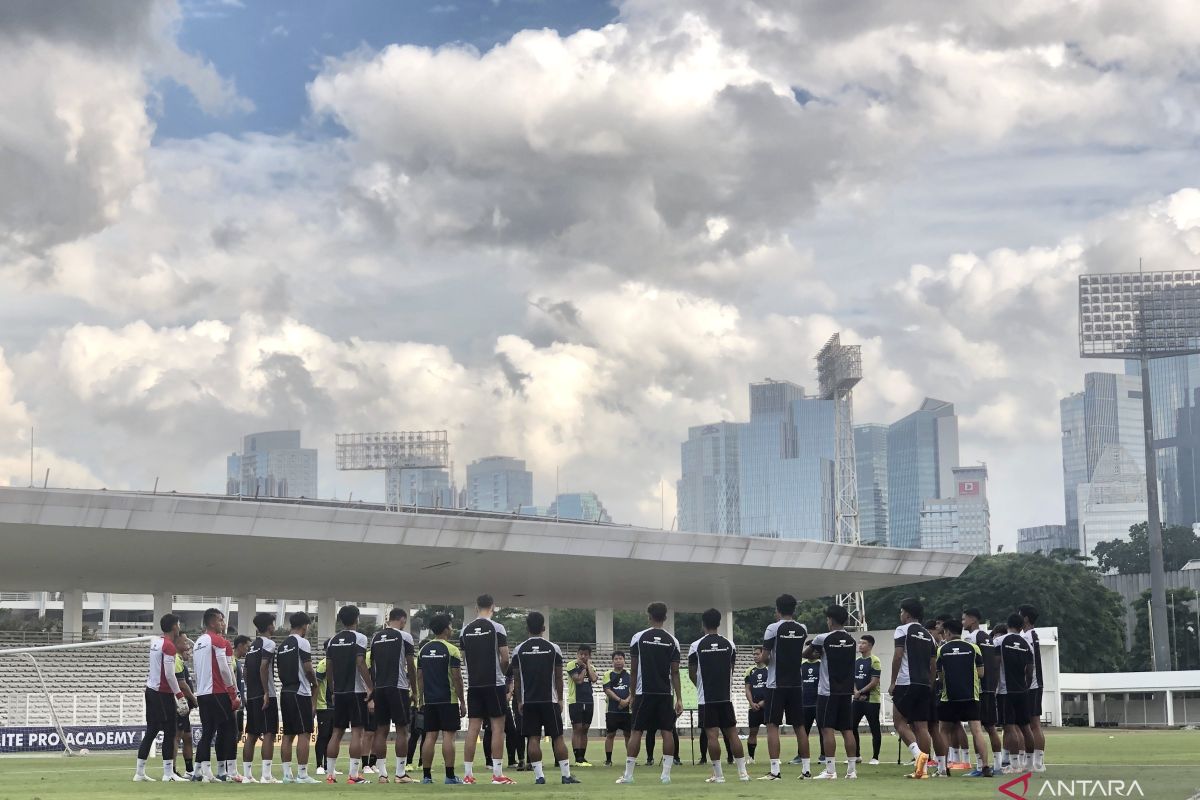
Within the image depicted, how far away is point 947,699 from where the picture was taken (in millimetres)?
15250

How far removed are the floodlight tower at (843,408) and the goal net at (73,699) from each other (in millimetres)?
31643

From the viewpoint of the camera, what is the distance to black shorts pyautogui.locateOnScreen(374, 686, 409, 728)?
14617 mm

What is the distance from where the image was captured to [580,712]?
20312 millimetres

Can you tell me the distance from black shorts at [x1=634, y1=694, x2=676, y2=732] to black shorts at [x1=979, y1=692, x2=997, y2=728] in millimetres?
3631

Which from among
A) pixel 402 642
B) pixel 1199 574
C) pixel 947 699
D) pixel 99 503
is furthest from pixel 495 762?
pixel 1199 574

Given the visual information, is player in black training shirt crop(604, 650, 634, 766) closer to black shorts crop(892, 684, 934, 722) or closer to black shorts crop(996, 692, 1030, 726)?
black shorts crop(892, 684, 934, 722)

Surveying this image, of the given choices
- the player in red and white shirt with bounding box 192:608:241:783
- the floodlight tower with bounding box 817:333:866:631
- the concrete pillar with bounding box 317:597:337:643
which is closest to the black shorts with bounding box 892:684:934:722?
the player in red and white shirt with bounding box 192:608:241:783

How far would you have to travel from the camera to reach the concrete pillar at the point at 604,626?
57366 millimetres

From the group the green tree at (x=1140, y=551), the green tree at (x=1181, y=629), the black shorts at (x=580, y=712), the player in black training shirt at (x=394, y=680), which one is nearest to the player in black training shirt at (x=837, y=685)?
the player in black training shirt at (x=394, y=680)

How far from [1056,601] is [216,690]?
202ft

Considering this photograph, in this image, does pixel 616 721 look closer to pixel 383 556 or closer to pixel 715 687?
pixel 715 687

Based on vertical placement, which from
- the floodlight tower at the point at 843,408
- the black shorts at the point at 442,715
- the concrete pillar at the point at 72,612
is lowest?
the black shorts at the point at 442,715

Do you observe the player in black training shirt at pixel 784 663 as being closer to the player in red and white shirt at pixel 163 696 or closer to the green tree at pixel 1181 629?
the player in red and white shirt at pixel 163 696

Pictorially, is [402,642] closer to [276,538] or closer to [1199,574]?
[276,538]
